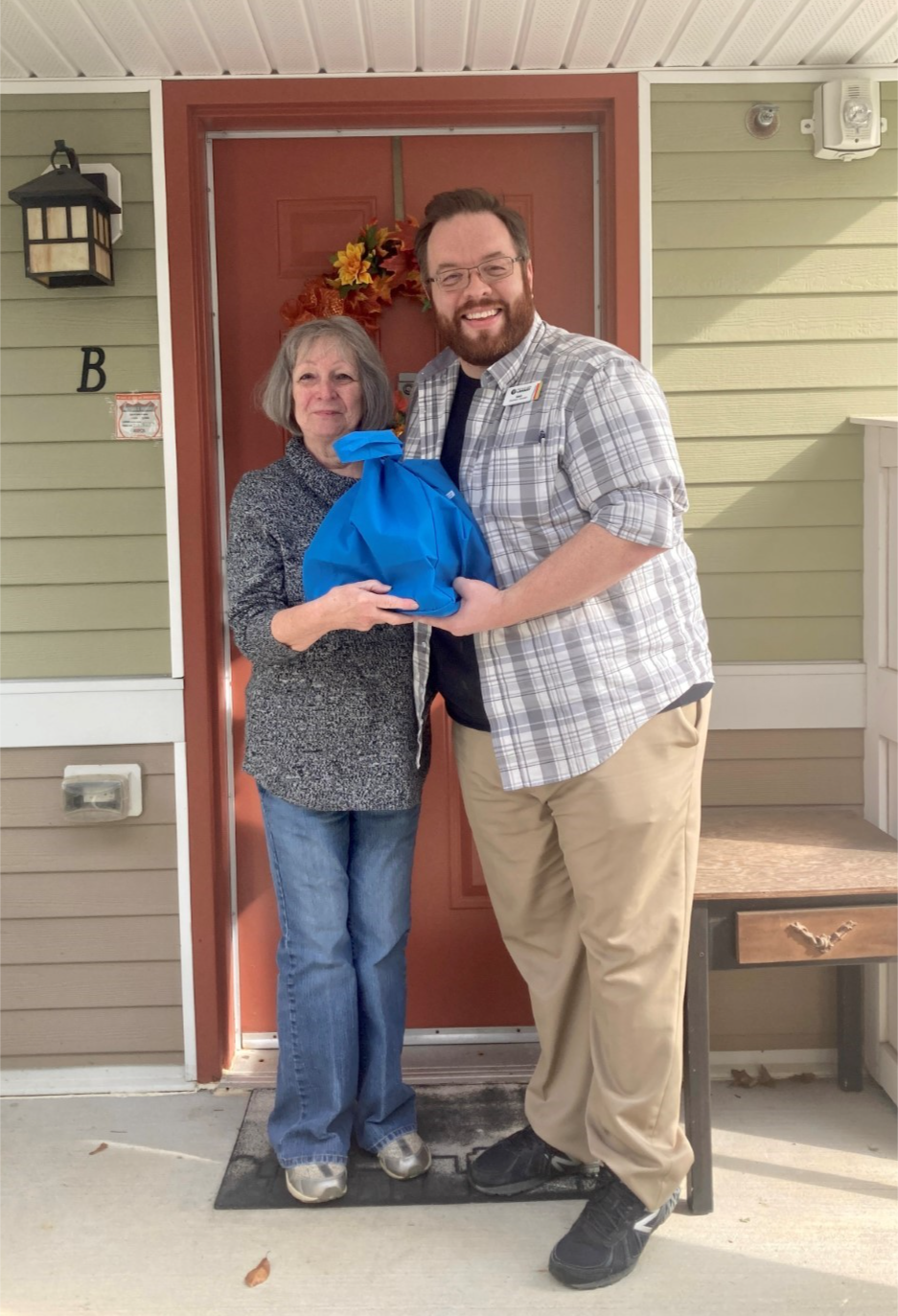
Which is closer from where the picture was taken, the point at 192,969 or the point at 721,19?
the point at 721,19

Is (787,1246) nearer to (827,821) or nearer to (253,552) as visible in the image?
(827,821)

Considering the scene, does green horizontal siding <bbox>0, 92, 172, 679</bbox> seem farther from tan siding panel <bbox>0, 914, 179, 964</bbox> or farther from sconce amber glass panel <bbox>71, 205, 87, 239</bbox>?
tan siding panel <bbox>0, 914, 179, 964</bbox>

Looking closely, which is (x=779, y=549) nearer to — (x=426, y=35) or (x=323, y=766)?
(x=323, y=766)

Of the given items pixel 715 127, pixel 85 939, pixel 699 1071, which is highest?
pixel 715 127

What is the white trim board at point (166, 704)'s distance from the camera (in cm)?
279

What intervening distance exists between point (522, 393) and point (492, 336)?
136mm

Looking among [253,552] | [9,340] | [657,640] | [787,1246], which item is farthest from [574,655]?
[9,340]

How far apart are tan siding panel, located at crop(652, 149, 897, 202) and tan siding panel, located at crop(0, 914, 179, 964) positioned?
7.12 feet

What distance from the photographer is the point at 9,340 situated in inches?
108

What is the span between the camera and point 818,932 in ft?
7.80

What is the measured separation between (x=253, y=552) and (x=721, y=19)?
1529 millimetres

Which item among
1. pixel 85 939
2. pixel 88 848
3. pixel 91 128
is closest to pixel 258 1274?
pixel 85 939

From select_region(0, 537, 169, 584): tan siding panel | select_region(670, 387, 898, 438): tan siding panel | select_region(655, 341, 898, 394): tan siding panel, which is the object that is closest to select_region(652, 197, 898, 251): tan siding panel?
select_region(655, 341, 898, 394): tan siding panel

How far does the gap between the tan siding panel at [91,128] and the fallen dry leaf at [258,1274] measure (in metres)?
2.43
